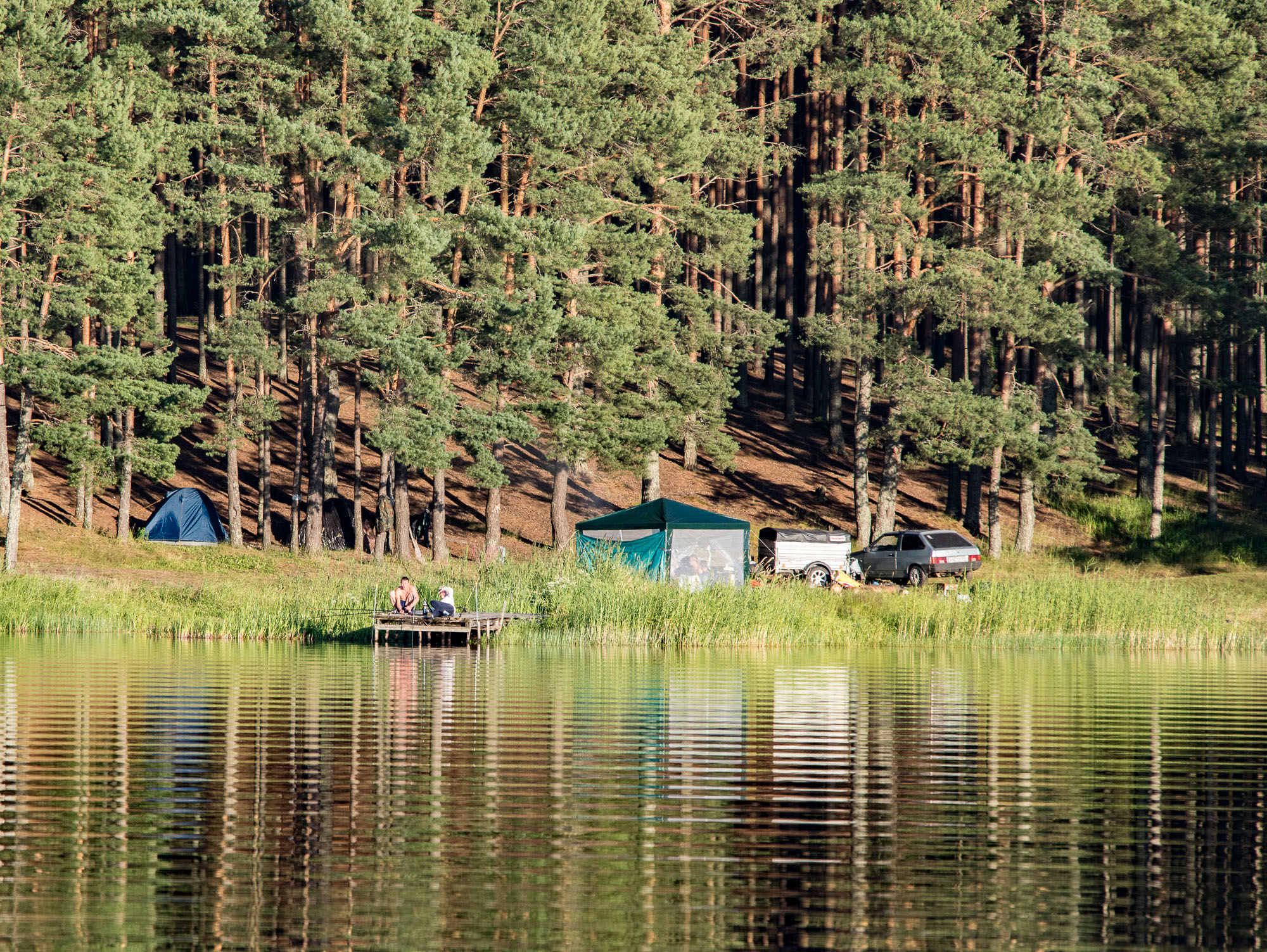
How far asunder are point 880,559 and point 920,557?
4.28ft

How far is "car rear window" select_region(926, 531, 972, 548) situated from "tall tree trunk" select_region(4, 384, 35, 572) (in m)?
25.7

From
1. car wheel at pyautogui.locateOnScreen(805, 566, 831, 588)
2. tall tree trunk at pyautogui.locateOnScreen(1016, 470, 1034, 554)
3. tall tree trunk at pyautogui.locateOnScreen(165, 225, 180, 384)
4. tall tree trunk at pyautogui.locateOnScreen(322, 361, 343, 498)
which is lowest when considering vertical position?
car wheel at pyautogui.locateOnScreen(805, 566, 831, 588)

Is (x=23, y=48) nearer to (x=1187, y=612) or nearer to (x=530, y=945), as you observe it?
(x=1187, y=612)

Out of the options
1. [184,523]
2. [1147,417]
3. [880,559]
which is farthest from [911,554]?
[184,523]

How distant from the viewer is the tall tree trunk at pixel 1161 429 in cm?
5525

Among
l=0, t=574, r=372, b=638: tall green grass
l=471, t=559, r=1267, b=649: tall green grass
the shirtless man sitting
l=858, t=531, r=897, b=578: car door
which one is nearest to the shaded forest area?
l=858, t=531, r=897, b=578: car door

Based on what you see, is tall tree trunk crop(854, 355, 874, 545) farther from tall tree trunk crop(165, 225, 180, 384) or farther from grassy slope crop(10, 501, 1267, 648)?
tall tree trunk crop(165, 225, 180, 384)

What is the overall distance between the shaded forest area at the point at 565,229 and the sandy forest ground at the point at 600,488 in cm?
47

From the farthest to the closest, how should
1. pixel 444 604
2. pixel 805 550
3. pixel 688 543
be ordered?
pixel 805 550
pixel 688 543
pixel 444 604

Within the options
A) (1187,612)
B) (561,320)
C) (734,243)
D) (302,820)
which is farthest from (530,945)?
(734,243)

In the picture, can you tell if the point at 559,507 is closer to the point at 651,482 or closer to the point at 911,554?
the point at 651,482

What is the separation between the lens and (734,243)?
167 feet

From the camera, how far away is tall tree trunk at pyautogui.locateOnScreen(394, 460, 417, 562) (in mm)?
48544

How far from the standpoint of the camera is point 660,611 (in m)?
31.7
